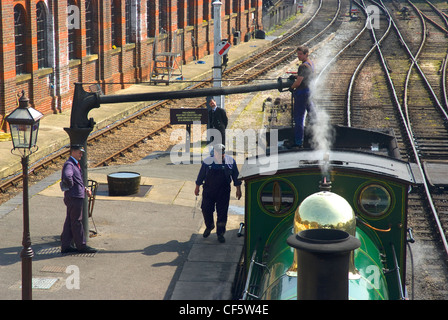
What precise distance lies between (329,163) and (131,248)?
14.1 ft

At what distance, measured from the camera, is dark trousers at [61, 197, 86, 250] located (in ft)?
36.3

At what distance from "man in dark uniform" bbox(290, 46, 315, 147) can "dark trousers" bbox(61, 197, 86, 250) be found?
3.50m

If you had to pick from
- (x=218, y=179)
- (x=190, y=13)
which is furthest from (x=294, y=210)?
(x=190, y=13)

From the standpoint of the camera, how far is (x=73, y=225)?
36.6ft

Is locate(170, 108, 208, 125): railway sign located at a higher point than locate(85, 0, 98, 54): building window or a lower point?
lower

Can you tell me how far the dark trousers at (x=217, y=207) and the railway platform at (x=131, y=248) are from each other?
29cm

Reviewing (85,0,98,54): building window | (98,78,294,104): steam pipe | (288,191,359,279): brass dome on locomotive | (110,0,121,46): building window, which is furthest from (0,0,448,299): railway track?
(288,191,359,279): brass dome on locomotive

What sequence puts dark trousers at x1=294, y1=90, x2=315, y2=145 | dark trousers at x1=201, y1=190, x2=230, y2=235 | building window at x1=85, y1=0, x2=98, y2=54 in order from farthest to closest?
building window at x1=85, y1=0, x2=98, y2=54
dark trousers at x1=201, y1=190, x2=230, y2=235
dark trousers at x1=294, y1=90, x2=315, y2=145

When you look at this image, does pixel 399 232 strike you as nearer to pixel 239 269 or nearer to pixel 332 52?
pixel 239 269

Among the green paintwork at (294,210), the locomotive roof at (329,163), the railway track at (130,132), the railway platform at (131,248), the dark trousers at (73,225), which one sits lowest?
the railway track at (130,132)

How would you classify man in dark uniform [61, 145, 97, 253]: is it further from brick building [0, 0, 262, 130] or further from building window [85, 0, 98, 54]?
building window [85, 0, 98, 54]

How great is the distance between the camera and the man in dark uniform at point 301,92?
441 inches

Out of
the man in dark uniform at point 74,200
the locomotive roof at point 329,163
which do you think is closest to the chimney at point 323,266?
the locomotive roof at point 329,163

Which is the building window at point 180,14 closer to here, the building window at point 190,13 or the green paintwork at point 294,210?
the building window at point 190,13
